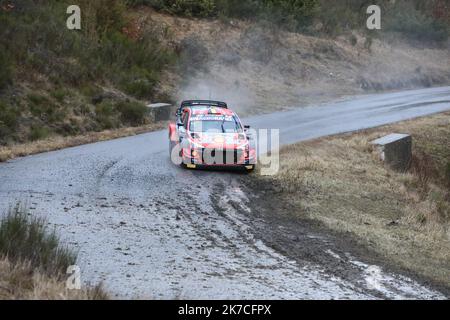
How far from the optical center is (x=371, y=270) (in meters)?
10.1

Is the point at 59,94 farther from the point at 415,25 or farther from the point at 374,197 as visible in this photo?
the point at 415,25

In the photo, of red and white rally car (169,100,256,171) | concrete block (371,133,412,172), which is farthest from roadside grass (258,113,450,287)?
red and white rally car (169,100,256,171)

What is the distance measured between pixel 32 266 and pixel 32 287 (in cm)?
72

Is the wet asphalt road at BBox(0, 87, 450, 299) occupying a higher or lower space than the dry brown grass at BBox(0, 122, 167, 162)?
lower

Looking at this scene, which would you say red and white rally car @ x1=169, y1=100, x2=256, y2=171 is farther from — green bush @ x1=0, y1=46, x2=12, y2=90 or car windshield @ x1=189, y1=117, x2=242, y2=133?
green bush @ x1=0, y1=46, x2=12, y2=90

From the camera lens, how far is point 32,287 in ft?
22.9

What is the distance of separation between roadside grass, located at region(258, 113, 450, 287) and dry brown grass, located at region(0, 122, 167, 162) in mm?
5659

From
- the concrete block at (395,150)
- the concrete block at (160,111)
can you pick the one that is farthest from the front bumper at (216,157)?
the concrete block at (160,111)

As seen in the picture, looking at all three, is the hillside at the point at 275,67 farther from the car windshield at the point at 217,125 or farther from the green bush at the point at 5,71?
the car windshield at the point at 217,125

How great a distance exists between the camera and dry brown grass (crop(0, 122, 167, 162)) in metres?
17.5

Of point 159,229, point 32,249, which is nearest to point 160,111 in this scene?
point 159,229

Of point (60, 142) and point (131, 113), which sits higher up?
point (131, 113)
